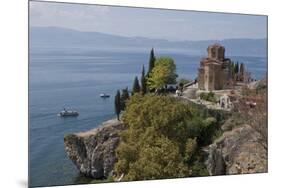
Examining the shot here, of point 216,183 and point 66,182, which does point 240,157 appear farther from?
point 66,182

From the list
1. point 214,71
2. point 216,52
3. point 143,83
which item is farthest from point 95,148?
point 216,52

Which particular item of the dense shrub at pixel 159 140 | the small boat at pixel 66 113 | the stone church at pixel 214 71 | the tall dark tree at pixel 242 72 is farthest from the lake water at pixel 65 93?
the tall dark tree at pixel 242 72

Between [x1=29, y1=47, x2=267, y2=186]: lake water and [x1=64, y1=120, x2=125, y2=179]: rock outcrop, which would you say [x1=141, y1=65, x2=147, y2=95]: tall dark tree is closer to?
[x1=29, y1=47, x2=267, y2=186]: lake water

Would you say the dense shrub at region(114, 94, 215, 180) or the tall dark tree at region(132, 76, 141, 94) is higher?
the tall dark tree at region(132, 76, 141, 94)

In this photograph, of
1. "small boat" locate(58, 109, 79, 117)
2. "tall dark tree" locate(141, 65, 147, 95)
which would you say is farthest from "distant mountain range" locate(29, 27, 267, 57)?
"small boat" locate(58, 109, 79, 117)

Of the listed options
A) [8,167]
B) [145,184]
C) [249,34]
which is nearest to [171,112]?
[145,184]

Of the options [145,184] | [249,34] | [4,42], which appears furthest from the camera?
[249,34]
